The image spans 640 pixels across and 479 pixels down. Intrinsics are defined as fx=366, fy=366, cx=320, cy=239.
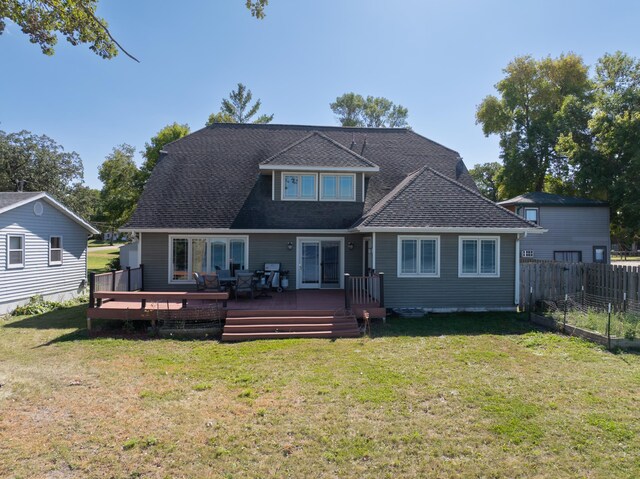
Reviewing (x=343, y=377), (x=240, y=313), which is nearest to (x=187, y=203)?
(x=240, y=313)

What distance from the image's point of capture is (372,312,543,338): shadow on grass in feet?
33.0

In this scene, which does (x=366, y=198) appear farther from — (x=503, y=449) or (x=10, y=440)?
(x=10, y=440)

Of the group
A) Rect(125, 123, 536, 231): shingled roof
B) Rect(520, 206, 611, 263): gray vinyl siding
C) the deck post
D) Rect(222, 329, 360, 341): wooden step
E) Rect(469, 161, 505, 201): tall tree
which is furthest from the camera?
Rect(469, 161, 505, 201): tall tree

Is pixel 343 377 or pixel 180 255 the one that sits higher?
pixel 180 255

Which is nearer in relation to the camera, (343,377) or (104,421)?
(104,421)

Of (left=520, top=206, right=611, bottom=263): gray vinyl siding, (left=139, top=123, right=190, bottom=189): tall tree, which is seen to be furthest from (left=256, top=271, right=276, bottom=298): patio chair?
(left=139, top=123, right=190, bottom=189): tall tree

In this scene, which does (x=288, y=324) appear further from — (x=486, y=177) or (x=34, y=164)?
(x=486, y=177)

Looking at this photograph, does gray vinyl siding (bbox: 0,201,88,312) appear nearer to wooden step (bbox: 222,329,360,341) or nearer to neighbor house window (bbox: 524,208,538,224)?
wooden step (bbox: 222,329,360,341)

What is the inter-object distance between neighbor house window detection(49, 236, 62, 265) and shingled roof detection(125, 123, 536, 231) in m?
4.30

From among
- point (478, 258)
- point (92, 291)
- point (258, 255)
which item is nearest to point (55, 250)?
point (92, 291)

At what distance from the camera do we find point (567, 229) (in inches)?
810

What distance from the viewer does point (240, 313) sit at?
10484 millimetres

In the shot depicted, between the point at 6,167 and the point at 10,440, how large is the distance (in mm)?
34177

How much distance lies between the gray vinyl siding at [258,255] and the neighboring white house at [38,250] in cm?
429
